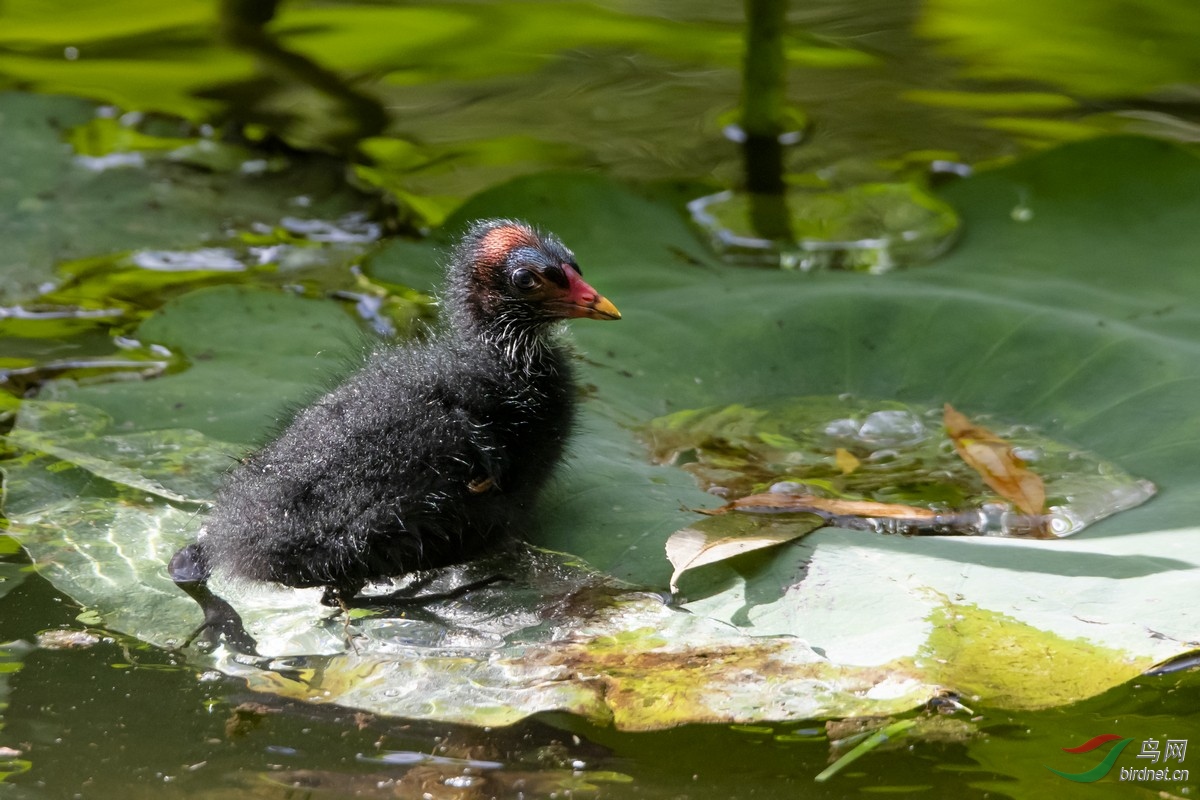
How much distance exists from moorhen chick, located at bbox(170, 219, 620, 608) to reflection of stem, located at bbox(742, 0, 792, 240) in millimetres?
1739

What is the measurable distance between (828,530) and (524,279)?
1008 millimetres

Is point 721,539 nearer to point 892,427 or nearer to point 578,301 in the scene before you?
point 578,301

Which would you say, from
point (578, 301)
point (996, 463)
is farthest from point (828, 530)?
point (578, 301)

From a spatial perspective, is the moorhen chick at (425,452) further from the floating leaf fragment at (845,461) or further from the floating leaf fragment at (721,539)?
the floating leaf fragment at (845,461)

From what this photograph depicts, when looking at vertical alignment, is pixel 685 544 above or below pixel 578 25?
below

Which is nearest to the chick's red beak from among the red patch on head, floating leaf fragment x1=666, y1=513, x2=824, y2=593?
the red patch on head

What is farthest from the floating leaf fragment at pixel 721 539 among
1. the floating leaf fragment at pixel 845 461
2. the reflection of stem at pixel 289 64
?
the reflection of stem at pixel 289 64

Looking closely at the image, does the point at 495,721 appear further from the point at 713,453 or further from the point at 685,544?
the point at 713,453

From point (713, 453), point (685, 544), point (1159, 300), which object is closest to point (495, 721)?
point (685, 544)

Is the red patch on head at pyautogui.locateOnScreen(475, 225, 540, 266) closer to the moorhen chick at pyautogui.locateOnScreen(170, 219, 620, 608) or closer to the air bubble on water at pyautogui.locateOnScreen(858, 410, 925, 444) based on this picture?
the moorhen chick at pyautogui.locateOnScreen(170, 219, 620, 608)

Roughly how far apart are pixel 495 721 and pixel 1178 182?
10.9 feet

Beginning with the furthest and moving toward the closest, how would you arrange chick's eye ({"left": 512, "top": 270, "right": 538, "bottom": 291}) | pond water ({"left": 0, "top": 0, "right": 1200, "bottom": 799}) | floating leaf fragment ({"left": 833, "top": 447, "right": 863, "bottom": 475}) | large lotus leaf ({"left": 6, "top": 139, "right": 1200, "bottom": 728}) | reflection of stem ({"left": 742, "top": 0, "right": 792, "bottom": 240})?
reflection of stem ({"left": 742, "top": 0, "right": 792, "bottom": 240}) < pond water ({"left": 0, "top": 0, "right": 1200, "bottom": 799}) < floating leaf fragment ({"left": 833, "top": 447, "right": 863, "bottom": 475}) < chick's eye ({"left": 512, "top": 270, "right": 538, "bottom": 291}) < large lotus leaf ({"left": 6, "top": 139, "right": 1200, "bottom": 728})

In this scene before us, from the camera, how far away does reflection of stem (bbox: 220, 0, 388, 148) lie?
→ 598cm

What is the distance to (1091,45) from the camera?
590 cm
